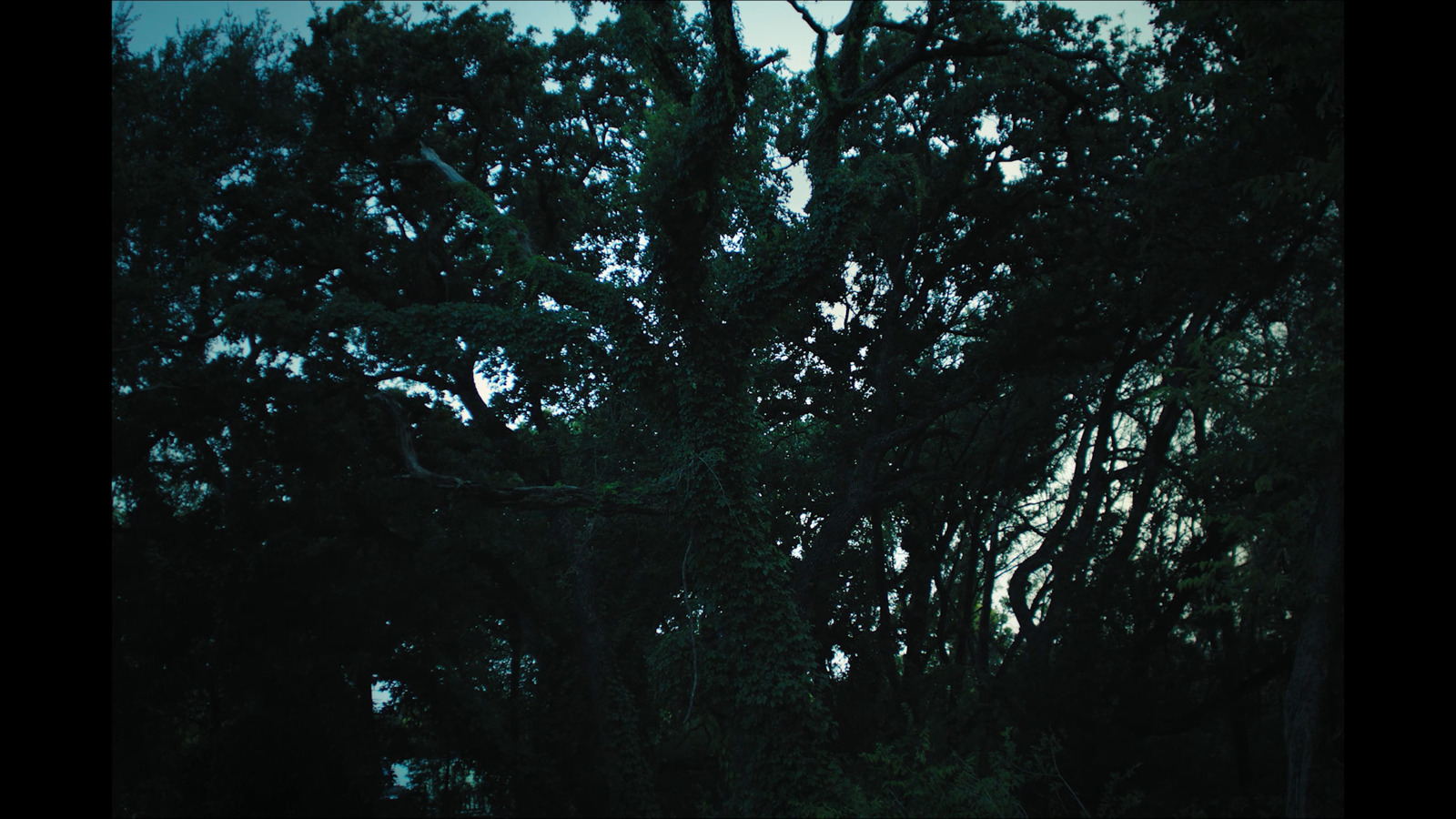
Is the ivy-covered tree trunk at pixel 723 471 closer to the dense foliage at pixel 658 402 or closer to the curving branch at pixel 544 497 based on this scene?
the dense foliage at pixel 658 402

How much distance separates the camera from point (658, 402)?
35.7 feet

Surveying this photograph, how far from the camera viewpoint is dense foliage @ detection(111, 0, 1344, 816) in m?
10.5

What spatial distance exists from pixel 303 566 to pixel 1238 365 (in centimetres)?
1371

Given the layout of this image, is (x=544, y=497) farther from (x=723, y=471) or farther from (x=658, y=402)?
(x=723, y=471)

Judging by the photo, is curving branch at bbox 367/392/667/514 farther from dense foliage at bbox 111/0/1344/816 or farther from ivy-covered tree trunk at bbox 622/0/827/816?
ivy-covered tree trunk at bbox 622/0/827/816

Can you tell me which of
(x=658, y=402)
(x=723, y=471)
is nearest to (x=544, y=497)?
(x=658, y=402)

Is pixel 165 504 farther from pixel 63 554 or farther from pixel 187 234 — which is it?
pixel 63 554

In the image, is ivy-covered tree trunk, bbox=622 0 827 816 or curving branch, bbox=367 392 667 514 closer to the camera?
ivy-covered tree trunk, bbox=622 0 827 816

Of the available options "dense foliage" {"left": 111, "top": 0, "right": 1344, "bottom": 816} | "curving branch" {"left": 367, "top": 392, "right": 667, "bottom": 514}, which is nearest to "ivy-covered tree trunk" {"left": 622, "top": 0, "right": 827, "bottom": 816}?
"dense foliage" {"left": 111, "top": 0, "right": 1344, "bottom": 816}

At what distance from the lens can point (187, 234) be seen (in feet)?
47.6

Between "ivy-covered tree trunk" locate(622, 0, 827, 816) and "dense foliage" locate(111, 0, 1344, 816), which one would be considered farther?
"dense foliage" locate(111, 0, 1344, 816)

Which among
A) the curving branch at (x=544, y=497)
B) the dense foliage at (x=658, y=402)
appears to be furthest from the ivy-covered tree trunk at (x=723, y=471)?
the curving branch at (x=544, y=497)

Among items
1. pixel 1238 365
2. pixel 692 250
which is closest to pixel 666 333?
pixel 692 250

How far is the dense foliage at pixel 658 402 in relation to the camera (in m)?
10.5
